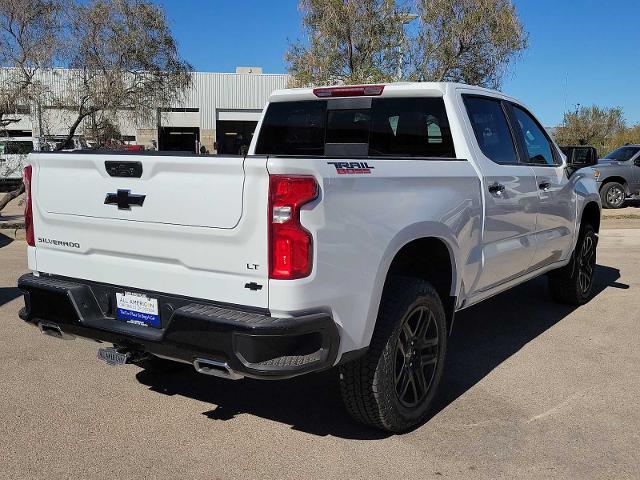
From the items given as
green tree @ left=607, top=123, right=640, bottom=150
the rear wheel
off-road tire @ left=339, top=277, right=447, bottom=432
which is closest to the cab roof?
off-road tire @ left=339, top=277, right=447, bottom=432

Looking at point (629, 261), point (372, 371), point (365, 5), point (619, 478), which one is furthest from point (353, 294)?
point (365, 5)

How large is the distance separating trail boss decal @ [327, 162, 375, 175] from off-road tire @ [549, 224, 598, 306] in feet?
13.2

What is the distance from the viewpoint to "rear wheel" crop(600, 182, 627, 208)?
18.3m

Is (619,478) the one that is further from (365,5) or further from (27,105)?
(365,5)

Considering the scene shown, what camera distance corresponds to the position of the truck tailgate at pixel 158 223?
2922 millimetres

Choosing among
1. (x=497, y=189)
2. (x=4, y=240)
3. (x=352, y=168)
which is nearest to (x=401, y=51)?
(x=4, y=240)

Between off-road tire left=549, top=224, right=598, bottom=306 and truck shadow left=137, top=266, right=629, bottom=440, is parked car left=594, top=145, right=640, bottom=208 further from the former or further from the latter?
truck shadow left=137, top=266, right=629, bottom=440

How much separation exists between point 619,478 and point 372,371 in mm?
1342

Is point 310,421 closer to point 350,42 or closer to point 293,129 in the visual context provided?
point 293,129

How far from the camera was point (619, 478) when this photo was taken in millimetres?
3244


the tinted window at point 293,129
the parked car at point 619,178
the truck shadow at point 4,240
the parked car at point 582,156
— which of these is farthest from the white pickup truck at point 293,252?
the parked car at point 619,178

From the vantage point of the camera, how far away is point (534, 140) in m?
5.57

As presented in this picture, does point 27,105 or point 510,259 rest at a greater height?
point 27,105

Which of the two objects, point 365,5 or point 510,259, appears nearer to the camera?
point 510,259
